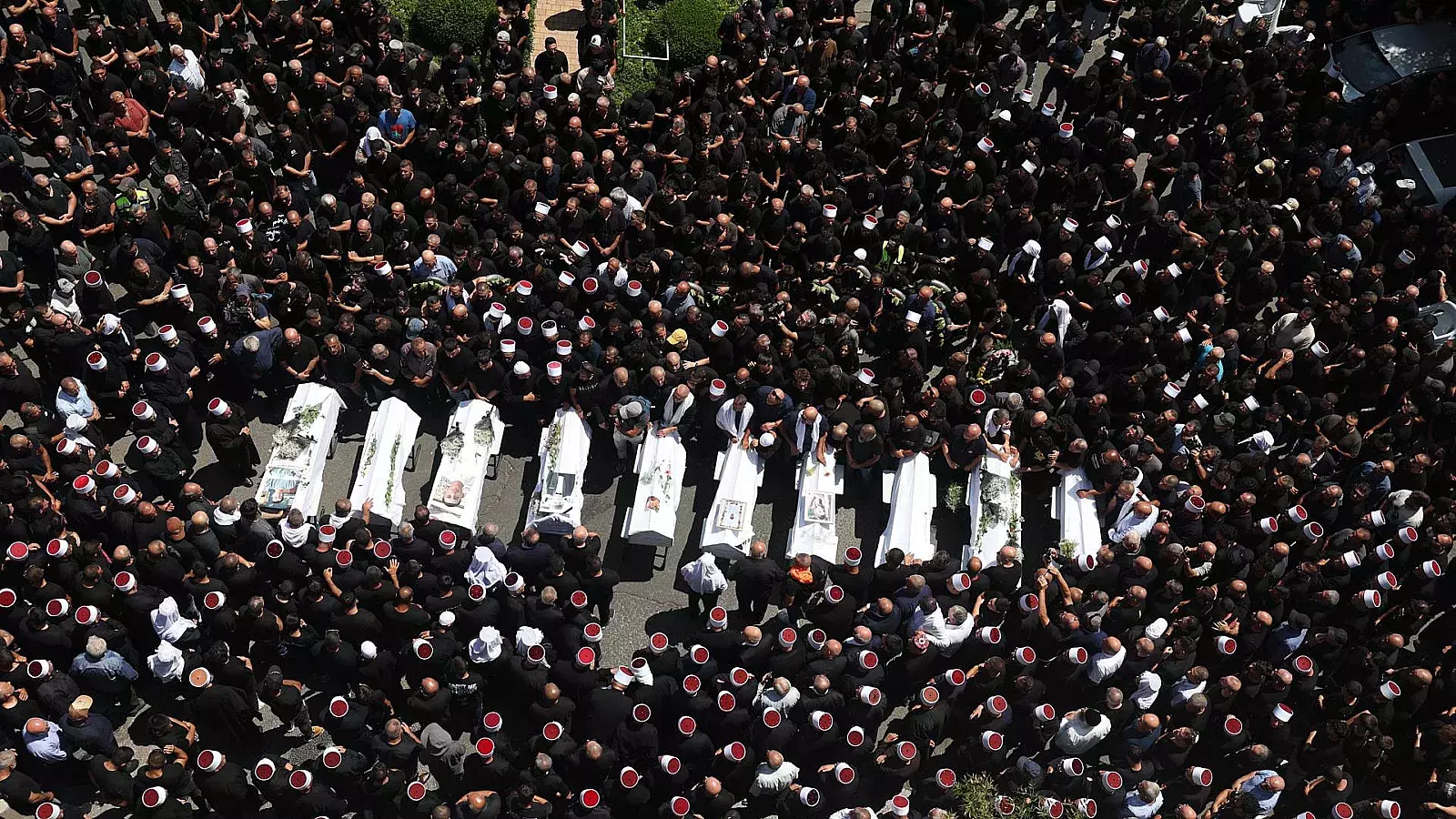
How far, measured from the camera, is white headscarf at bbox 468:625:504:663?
1245 cm

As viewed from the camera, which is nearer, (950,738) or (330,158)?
(950,738)

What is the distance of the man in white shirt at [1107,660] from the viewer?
12680 mm

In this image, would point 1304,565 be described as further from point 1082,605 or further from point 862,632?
point 862,632

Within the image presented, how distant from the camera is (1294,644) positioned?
1316cm

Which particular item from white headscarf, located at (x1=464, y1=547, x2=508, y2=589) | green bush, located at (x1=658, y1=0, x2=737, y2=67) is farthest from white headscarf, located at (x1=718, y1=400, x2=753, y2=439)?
green bush, located at (x1=658, y1=0, x2=737, y2=67)

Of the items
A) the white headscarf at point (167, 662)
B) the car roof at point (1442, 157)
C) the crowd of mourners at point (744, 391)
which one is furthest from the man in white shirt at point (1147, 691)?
the car roof at point (1442, 157)

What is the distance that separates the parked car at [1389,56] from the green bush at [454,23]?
1609cm

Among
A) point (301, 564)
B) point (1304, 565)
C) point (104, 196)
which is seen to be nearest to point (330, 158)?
point (104, 196)

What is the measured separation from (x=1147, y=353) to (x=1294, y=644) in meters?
4.34

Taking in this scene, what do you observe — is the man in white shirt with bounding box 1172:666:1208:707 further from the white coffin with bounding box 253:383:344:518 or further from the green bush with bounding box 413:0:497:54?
the green bush with bounding box 413:0:497:54

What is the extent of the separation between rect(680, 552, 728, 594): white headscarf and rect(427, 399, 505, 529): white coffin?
2.90 metres

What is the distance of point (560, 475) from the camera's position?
14.5 metres

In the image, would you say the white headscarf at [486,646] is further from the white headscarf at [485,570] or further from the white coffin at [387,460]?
the white coffin at [387,460]

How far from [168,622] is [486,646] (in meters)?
3.55
